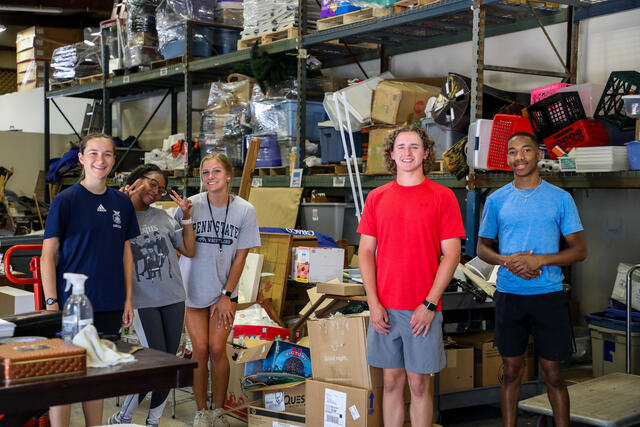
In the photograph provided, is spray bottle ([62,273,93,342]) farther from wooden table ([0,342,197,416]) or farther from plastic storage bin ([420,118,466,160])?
plastic storage bin ([420,118,466,160])

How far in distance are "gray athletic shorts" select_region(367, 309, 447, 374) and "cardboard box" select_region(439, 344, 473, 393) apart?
53.3 inches

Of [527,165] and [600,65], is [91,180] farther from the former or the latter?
[600,65]

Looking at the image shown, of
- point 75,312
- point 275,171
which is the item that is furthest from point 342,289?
point 275,171

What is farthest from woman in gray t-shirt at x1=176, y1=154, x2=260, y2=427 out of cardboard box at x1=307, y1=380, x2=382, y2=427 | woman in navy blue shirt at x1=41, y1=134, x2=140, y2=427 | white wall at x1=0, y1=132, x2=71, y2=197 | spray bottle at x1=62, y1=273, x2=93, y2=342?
white wall at x1=0, y1=132, x2=71, y2=197

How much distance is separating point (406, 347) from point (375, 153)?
151 inches

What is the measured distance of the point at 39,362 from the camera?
2.26 metres

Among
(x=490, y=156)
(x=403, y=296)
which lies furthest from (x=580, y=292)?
(x=403, y=296)

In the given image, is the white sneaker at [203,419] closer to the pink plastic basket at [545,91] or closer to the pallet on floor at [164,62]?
the pink plastic basket at [545,91]

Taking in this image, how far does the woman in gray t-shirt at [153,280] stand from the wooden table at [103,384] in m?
1.54

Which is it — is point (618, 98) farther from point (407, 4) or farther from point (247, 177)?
point (247, 177)

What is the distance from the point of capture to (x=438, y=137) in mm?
6918

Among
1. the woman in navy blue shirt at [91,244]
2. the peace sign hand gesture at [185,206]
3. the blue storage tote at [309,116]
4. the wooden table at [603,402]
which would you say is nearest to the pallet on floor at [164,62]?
the blue storage tote at [309,116]

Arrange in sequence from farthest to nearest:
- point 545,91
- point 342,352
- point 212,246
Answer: point 545,91 → point 212,246 → point 342,352

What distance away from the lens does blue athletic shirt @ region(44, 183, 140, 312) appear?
11.9 ft
